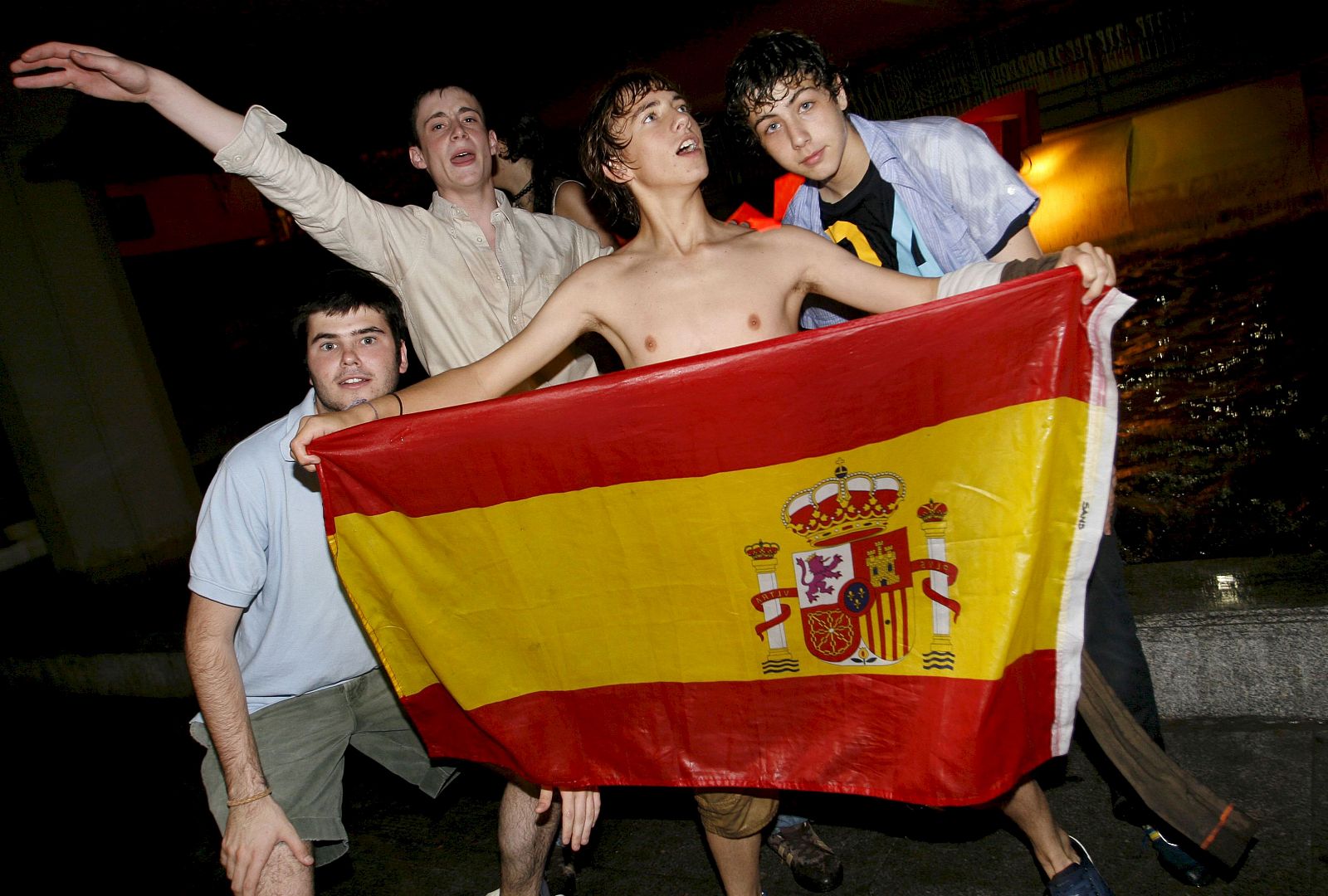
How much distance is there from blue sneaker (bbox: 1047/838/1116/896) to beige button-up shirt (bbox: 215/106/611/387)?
2061 mm

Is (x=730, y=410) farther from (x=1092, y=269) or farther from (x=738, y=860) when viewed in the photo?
(x=738, y=860)

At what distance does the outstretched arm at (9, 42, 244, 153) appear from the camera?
2.35 meters

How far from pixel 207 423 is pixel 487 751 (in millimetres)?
15011

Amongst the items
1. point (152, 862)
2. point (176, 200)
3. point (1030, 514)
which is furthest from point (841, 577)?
point (176, 200)

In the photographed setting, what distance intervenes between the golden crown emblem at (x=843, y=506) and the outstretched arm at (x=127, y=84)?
71.4 inches

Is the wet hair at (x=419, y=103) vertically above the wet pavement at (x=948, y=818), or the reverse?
the wet hair at (x=419, y=103)

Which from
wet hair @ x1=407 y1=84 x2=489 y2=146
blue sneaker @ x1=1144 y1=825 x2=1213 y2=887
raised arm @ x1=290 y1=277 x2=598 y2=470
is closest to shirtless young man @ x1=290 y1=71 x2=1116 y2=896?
raised arm @ x1=290 y1=277 x2=598 y2=470

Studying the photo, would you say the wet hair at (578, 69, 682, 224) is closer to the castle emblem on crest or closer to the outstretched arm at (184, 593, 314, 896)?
the castle emblem on crest

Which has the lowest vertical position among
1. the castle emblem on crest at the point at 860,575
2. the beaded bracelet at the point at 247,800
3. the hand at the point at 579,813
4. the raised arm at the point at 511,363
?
the hand at the point at 579,813

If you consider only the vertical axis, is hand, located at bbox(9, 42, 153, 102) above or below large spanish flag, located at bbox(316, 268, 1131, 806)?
above

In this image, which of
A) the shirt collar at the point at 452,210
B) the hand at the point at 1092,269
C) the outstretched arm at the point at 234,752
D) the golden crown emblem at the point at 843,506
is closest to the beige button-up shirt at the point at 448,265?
the shirt collar at the point at 452,210

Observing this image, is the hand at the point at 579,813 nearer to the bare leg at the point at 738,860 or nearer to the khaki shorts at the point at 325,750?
the bare leg at the point at 738,860

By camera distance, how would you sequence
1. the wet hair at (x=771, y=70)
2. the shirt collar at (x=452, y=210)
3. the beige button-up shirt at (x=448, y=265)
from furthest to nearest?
the shirt collar at (x=452, y=210) < the beige button-up shirt at (x=448, y=265) < the wet hair at (x=771, y=70)

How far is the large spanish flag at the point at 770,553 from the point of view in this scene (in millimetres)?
2012
